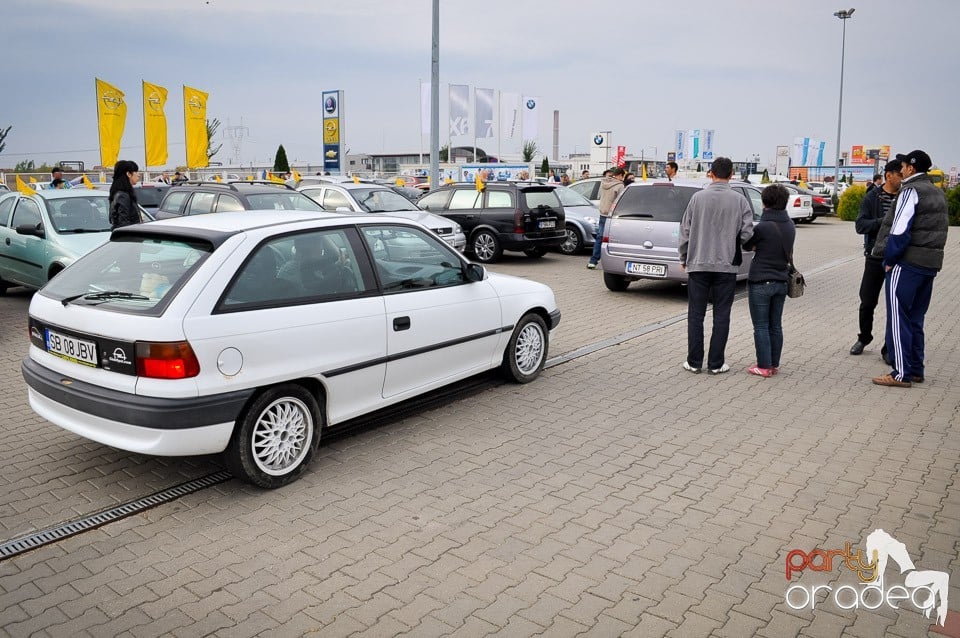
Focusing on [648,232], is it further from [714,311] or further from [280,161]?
[280,161]

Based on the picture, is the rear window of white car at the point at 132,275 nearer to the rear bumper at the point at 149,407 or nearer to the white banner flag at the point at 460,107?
the rear bumper at the point at 149,407

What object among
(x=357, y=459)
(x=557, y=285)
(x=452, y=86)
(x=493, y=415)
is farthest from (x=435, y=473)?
(x=452, y=86)

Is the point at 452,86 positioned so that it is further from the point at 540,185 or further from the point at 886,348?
the point at 886,348

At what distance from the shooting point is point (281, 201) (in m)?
12.0

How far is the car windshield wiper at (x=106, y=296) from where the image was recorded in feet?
14.6

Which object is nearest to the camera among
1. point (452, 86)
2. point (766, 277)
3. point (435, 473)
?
point (435, 473)

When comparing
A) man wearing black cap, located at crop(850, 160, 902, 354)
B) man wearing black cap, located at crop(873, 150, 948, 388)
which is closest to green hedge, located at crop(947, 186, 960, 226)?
man wearing black cap, located at crop(850, 160, 902, 354)

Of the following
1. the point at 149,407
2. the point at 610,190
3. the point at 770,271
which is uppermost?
the point at 610,190

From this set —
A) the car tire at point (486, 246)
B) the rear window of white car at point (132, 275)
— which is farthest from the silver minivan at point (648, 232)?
the rear window of white car at point (132, 275)

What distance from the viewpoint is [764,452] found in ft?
17.6

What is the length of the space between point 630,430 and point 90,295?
378 cm

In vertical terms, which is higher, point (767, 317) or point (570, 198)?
point (570, 198)

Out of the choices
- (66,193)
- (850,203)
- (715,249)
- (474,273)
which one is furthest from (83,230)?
(850,203)

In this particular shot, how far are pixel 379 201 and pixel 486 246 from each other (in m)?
2.45
